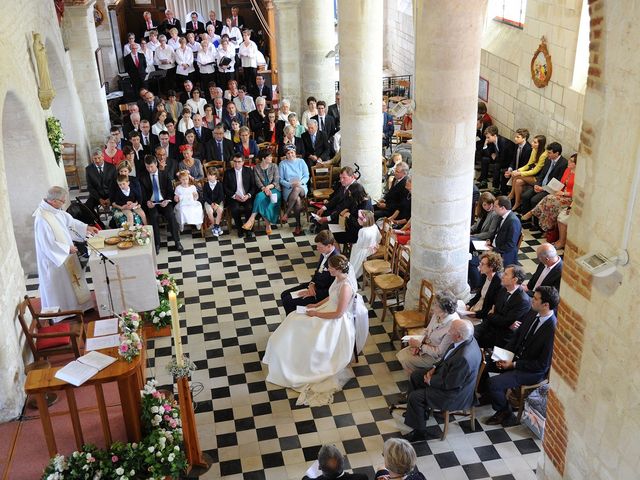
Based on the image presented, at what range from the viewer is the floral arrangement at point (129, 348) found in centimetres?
658

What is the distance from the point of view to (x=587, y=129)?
462 centimetres

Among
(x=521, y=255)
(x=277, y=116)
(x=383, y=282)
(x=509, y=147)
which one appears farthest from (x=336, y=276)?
(x=277, y=116)

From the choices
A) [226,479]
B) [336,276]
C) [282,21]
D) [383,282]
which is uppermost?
[282,21]

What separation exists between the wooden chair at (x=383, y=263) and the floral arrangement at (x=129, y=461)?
12.9 feet

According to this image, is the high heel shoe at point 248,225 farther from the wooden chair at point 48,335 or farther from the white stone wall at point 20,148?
the wooden chair at point 48,335

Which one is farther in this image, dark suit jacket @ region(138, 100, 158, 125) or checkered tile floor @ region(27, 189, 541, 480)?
dark suit jacket @ region(138, 100, 158, 125)

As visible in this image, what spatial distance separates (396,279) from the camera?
966 centimetres

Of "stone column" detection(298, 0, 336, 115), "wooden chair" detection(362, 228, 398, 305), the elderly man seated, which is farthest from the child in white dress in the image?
the elderly man seated

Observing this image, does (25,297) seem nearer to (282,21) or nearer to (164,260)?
(164,260)

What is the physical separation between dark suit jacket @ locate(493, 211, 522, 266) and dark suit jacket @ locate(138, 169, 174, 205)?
5551 mm

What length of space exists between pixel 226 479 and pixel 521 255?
6.40 metres

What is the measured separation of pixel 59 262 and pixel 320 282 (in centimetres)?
354

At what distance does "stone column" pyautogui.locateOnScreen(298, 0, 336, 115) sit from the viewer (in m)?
15.6

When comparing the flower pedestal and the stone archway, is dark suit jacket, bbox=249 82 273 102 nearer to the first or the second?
the stone archway
